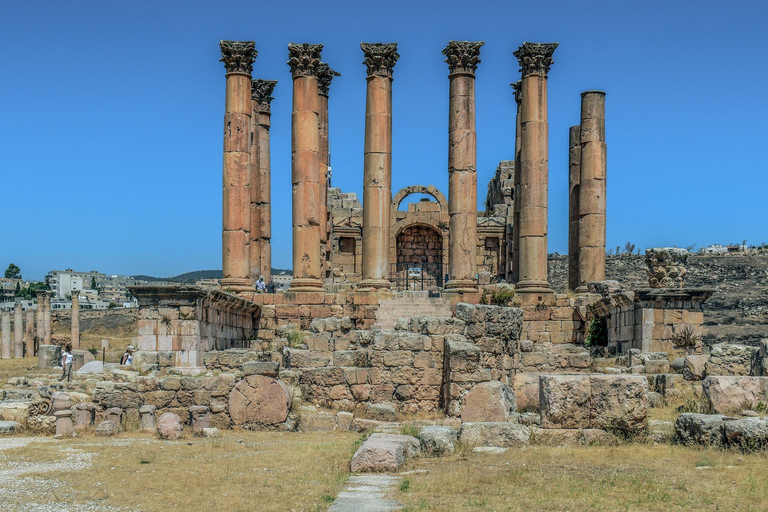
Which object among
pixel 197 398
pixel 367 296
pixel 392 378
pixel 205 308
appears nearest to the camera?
pixel 197 398

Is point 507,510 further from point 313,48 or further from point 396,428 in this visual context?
point 313,48

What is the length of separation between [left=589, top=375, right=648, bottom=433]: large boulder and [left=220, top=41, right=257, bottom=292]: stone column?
753 inches

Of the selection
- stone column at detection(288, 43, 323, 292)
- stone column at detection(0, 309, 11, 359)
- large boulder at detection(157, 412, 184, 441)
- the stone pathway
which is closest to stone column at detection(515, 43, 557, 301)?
stone column at detection(288, 43, 323, 292)

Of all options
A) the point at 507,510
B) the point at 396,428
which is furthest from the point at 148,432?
the point at 507,510

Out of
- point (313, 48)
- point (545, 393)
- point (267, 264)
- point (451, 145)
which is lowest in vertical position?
point (545, 393)

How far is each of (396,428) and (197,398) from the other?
4.06m

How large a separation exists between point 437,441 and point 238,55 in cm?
2137

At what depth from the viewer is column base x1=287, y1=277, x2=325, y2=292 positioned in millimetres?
29672

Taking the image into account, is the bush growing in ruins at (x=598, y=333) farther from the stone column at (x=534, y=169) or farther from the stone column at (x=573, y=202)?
the stone column at (x=573, y=202)

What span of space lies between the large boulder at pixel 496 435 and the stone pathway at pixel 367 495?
217cm

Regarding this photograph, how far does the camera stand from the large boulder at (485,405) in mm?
14430

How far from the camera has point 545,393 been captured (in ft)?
41.8

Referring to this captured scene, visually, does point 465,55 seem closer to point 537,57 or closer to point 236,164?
point 537,57

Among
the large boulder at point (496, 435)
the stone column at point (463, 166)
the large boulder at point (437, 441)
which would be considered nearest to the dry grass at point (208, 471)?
the large boulder at point (437, 441)
